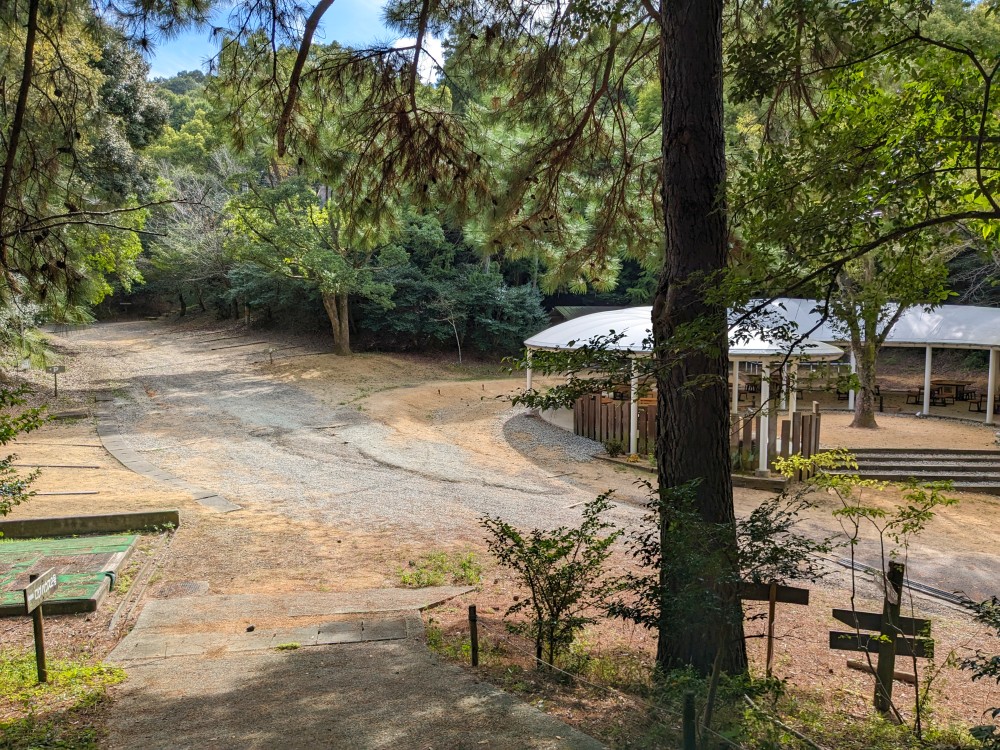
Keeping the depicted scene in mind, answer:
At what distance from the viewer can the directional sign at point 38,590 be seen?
502 centimetres

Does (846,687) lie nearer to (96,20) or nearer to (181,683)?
(181,683)

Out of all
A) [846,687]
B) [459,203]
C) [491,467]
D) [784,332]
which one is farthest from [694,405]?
[491,467]

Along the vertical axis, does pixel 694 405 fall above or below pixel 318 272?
below

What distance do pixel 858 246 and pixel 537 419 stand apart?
612 inches

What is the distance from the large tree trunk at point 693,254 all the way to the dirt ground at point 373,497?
1.72 metres

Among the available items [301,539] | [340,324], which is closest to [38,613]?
[301,539]

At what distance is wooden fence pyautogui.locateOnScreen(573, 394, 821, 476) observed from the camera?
13.4 meters

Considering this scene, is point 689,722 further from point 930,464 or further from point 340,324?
point 340,324

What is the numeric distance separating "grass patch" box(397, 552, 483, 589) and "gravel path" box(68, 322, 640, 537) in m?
0.96

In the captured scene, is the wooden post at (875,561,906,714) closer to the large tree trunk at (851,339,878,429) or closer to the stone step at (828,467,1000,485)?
the stone step at (828,467,1000,485)

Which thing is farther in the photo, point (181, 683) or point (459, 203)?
point (459, 203)

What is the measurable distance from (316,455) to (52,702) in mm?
10074

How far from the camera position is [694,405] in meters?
5.48

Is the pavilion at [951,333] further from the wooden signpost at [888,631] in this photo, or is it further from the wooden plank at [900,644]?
the wooden plank at [900,644]
